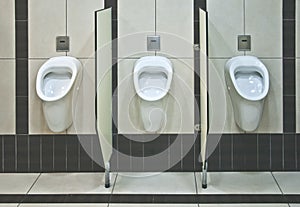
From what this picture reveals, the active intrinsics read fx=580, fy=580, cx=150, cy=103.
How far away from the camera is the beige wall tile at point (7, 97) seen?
459 cm

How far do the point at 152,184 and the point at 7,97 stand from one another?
1.36 meters

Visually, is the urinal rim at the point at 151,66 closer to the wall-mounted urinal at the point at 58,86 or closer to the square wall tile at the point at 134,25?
the square wall tile at the point at 134,25

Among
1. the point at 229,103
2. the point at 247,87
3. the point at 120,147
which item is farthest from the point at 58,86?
the point at 247,87

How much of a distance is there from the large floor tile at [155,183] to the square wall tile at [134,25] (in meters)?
0.96

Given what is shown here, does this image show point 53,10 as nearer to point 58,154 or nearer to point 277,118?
point 58,154

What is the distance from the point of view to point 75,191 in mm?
4117

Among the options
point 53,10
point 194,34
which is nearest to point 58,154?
point 53,10

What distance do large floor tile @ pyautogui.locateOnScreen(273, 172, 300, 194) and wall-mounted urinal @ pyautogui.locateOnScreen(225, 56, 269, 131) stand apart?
424mm

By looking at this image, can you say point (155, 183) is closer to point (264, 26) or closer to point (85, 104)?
point (85, 104)

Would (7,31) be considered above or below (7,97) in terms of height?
above

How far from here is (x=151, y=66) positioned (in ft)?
14.6

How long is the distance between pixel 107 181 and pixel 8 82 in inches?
45.8

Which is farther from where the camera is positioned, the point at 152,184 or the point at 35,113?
the point at 35,113

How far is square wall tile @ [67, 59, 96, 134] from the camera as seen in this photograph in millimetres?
4605
